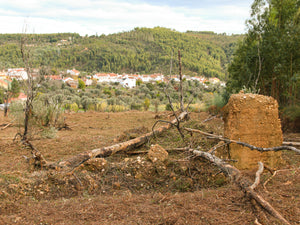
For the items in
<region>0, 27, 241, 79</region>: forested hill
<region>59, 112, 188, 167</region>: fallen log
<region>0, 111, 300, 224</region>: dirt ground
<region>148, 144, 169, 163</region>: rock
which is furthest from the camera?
<region>0, 27, 241, 79</region>: forested hill

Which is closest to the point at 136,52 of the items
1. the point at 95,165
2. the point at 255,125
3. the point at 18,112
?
the point at 18,112

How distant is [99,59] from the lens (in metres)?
83.0

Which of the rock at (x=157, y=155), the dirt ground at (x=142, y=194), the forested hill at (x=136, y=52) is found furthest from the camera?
the forested hill at (x=136, y=52)

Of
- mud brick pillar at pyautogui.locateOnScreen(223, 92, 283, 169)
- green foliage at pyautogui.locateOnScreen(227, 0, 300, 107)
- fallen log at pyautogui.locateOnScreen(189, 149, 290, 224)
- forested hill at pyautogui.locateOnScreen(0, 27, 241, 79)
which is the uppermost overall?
forested hill at pyautogui.locateOnScreen(0, 27, 241, 79)

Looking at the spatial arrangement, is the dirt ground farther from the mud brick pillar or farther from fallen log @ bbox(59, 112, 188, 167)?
the mud brick pillar

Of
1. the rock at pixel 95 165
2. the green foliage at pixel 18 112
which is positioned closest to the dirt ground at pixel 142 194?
the rock at pixel 95 165

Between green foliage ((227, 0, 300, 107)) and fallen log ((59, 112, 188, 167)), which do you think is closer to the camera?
fallen log ((59, 112, 188, 167))

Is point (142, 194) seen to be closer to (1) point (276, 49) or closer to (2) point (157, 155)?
(2) point (157, 155)

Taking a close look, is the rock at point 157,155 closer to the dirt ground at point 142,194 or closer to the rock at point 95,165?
the dirt ground at point 142,194

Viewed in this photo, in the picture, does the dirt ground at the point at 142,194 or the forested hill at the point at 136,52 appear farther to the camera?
the forested hill at the point at 136,52

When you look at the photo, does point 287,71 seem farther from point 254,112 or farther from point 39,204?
point 39,204

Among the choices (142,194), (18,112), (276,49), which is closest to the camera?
(142,194)

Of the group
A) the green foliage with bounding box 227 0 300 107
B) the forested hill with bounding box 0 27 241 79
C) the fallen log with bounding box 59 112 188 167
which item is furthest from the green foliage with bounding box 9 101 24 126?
the forested hill with bounding box 0 27 241 79

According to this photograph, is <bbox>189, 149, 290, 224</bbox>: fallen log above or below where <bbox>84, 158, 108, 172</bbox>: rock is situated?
above
